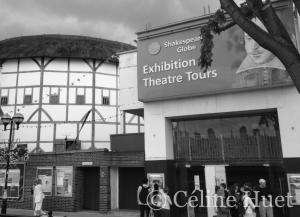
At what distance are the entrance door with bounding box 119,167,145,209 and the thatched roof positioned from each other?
1530 cm

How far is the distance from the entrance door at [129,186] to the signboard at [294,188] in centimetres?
704

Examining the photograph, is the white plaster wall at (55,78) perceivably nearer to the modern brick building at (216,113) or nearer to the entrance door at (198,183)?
the modern brick building at (216,113)

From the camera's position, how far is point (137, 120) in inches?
1197

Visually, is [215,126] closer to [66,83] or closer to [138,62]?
[138,62]

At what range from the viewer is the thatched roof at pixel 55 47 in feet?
94.3

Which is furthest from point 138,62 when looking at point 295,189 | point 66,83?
point 66,83

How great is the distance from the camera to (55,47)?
29594 millimetres

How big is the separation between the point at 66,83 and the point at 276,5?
797 inches

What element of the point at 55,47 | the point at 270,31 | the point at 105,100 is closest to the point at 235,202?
the point at 270,31

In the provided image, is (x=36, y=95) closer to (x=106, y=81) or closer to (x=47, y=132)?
(x=47, y=132)

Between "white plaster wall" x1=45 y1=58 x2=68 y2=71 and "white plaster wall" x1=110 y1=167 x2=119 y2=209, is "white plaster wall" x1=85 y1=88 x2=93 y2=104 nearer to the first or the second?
"white plaster wall" x1=45 y1=58 x2=68 y2=71

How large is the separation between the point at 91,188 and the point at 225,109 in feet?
26.5

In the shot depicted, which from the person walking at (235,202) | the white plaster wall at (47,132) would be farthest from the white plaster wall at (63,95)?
the person walking at (235,202)

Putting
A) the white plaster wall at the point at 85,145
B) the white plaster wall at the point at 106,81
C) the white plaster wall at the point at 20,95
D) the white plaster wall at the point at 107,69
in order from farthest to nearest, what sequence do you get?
the white plaster wall at the point at 107,69 → the white plaster wall at the point at 106,81 → the white plaster wall at the point at 20,95 → the white plaster wall at the point at 85,145
